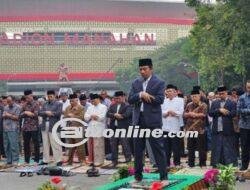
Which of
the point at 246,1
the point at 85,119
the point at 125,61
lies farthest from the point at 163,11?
the point at 85,119

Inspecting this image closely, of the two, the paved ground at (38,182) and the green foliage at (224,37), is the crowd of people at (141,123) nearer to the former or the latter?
the paved ground at (38,182)

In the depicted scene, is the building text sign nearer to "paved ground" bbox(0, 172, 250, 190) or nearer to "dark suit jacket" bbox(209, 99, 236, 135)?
"paved ground" bbox(0, 172, 250, 190)

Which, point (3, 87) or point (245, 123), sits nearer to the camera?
point (245, 123)

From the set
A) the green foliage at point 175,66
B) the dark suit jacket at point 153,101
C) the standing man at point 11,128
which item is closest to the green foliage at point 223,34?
the standing man at point 11,128

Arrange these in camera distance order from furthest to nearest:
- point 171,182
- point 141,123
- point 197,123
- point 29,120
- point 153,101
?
point 29,120 < point 197,123 < point 141,123 < point 153,101 < point 171,182

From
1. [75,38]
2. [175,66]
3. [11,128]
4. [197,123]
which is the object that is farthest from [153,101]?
[75,38]

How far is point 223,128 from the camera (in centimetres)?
1060

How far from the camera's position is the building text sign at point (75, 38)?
85562 millimetres

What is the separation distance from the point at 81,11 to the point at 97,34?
869 cm

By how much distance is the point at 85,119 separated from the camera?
12.4m

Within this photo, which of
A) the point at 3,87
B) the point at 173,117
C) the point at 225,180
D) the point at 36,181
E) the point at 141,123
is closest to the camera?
the point at 225,180

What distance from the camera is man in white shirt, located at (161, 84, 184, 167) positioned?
453 inches

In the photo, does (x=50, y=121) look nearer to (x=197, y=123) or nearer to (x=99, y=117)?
(x=99, y=117)

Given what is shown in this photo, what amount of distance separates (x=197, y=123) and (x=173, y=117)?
0.58m
